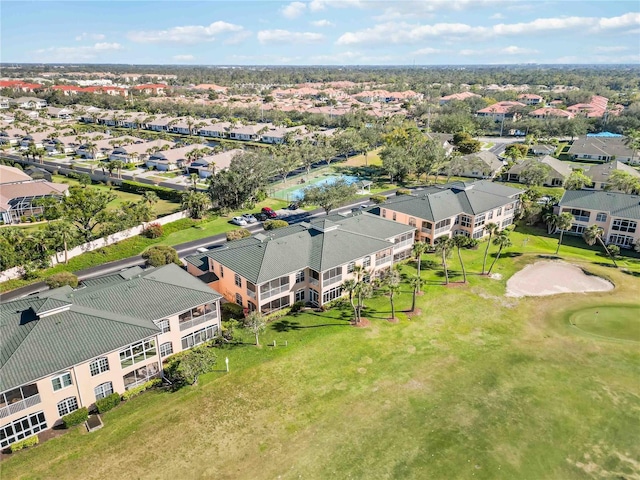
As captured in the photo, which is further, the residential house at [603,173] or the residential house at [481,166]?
the residential house at [481,166]

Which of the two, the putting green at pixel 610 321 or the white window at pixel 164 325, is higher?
the white window at pixel 164 325

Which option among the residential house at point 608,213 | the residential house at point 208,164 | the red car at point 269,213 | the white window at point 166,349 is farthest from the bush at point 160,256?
the residential house at point 608,213

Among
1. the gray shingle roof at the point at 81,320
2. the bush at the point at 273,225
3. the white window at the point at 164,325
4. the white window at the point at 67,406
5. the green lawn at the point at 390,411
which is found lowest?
the green lawn at the point at 390,411

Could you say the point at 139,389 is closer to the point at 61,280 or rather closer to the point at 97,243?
the point at 61,280

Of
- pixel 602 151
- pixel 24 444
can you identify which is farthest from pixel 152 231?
pixel 602 151

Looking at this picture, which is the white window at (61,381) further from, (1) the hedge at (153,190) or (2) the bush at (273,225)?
(1) the hedge at (153,190)

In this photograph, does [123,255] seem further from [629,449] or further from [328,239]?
[629,449]
